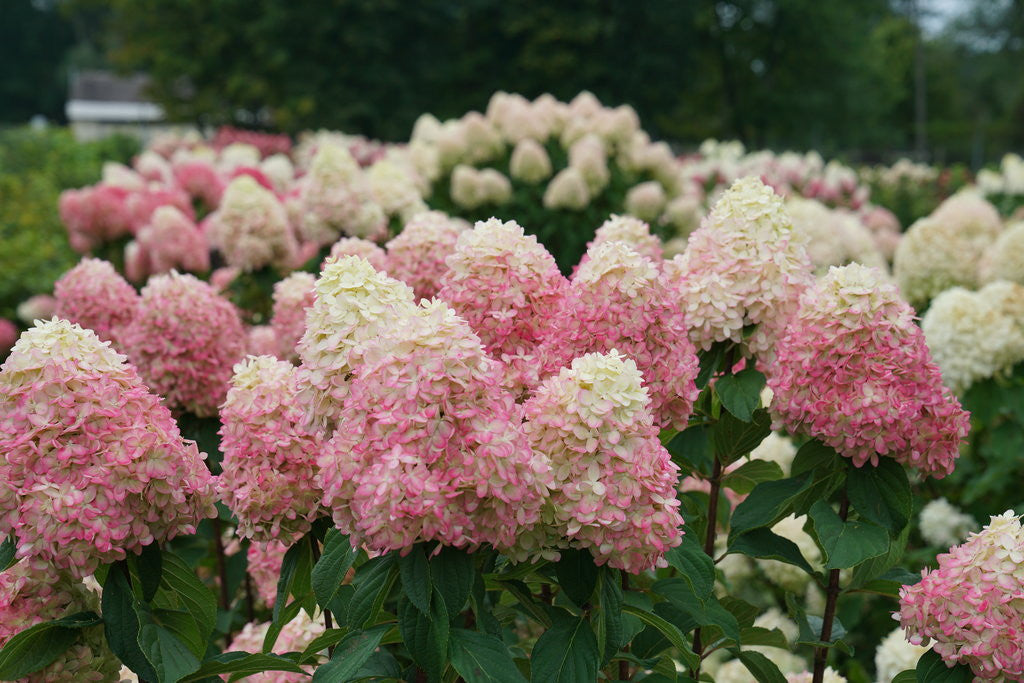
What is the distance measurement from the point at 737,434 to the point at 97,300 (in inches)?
75.7

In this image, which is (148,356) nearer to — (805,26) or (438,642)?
(438,642)

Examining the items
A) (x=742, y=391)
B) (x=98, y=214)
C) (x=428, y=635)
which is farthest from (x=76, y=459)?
(x=98, y=214)

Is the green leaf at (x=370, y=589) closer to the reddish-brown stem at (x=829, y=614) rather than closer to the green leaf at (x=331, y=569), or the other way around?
the green leaf at (x=331, y=569)

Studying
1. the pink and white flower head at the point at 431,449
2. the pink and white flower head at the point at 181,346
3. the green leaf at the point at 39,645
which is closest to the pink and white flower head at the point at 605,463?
the pink and white flower head at the point at 431,449

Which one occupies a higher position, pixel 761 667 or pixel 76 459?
pixel 76 459

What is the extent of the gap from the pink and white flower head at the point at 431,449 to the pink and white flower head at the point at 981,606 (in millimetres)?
783

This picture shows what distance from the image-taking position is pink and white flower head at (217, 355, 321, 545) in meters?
1.95

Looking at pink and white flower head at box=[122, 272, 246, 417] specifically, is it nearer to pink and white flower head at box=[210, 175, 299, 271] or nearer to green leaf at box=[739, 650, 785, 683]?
green leaf at box=[739, 650, 785, 683]

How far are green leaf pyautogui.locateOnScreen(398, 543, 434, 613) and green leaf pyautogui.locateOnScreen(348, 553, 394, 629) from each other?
0.15 ft

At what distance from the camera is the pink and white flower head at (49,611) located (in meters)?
1.94

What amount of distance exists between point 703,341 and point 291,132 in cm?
3058

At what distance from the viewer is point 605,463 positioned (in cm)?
167

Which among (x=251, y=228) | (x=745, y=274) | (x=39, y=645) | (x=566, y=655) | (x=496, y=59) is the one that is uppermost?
(x=745, y=274)

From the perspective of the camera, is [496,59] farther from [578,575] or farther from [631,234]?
[578,575]
